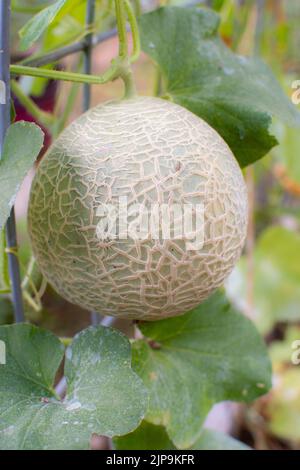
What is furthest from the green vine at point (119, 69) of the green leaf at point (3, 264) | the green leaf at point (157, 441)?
the green leaf at point (157, 441)

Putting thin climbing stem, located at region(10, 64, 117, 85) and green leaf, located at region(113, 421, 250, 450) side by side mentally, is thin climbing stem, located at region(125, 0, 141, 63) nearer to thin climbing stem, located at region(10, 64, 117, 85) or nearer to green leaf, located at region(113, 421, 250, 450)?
thin climbing stem, located at region(10, 64, 117, 85)

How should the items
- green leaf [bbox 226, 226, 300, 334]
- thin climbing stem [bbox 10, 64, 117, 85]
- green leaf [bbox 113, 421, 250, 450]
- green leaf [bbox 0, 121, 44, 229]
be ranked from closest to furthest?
green leaf [bbox 0, 121, 44, 229] → thin climbing stem [bbox 10, 64, 117, 85] → green leaf [bbox 113, 421, 250, 450] → green leaf [bbox 226, 226, 300, 334]

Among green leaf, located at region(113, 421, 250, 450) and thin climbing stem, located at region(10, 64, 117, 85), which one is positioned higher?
thin climbing stem, located at region(10, 64, 117, 85)

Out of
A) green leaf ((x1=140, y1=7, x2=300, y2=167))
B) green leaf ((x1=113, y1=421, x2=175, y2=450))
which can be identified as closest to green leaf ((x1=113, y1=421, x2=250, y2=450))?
green leaf ((x1=113, y1=421, x2=175, y2=450))

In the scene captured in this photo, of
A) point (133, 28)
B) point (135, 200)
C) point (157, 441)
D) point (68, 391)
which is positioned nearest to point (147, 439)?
point (157, 441)

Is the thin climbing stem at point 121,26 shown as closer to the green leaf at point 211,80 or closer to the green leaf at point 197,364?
the green leaf at point 211,80

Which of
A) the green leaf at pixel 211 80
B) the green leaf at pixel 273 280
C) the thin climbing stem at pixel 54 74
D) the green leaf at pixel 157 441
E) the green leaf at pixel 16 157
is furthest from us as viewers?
the green leaf at pixel 273 280
